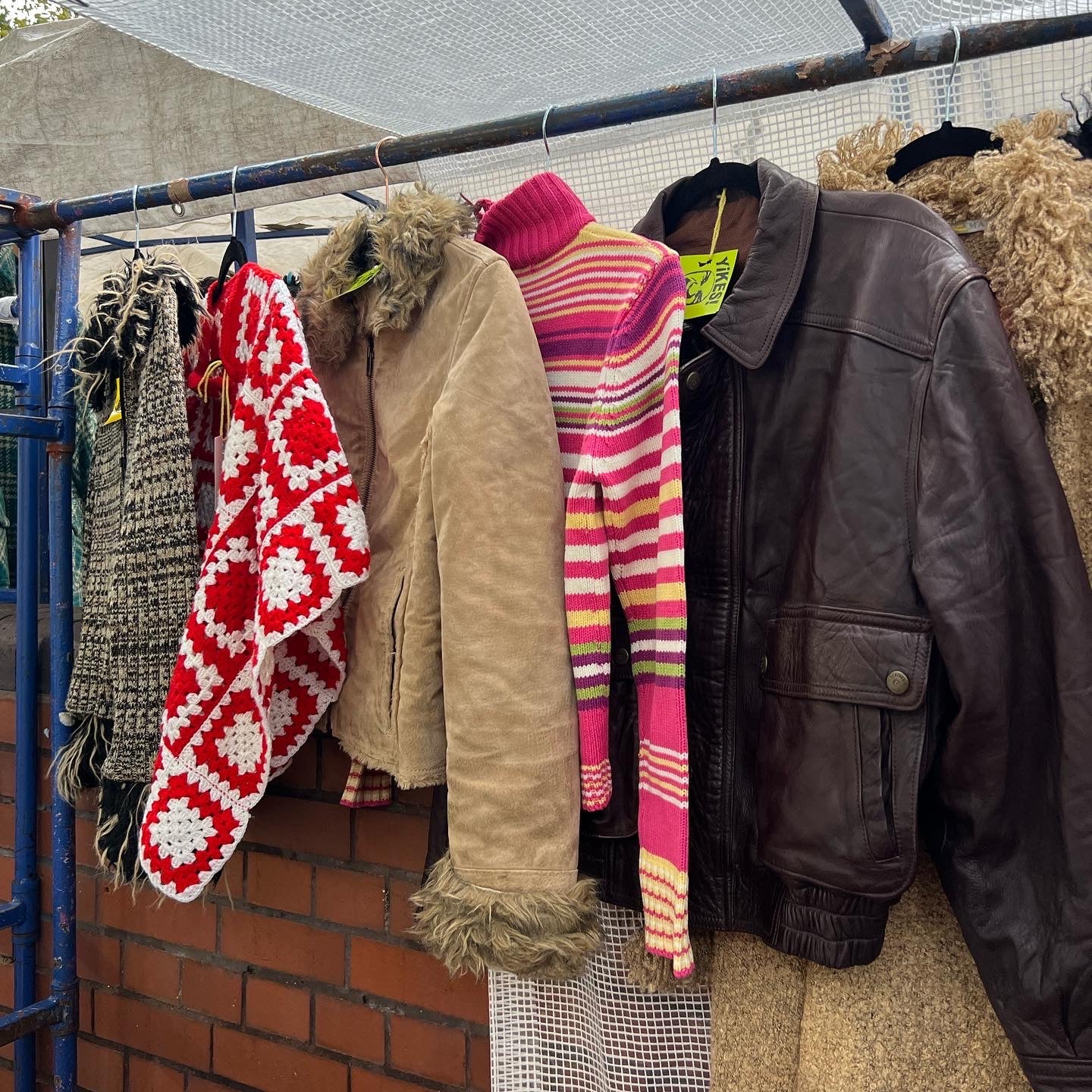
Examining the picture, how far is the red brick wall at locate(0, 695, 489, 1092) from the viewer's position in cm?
152

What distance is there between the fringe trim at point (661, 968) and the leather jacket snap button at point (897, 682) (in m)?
0.43

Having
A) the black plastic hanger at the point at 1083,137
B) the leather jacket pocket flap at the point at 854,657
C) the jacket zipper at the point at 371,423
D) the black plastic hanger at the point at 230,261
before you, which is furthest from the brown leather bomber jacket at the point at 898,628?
the black plastic hanger at the point at 230,261

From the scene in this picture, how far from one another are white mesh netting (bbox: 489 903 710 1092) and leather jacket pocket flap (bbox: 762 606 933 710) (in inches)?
18.1

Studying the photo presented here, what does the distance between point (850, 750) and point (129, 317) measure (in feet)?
3.76

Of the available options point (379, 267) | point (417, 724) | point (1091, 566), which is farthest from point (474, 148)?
point (1091, 566)

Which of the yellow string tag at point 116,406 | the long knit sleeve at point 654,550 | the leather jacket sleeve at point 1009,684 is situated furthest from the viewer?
the yellow string tag at point 116,406

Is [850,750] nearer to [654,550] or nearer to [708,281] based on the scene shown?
[654,550]

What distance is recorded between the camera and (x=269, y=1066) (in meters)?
1.69

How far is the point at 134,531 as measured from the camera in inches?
51.9

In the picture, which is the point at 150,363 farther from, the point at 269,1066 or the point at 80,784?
the point at 269,1066

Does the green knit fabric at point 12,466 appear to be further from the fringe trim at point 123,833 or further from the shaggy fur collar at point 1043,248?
the shaggy fur collar at point 1043,248

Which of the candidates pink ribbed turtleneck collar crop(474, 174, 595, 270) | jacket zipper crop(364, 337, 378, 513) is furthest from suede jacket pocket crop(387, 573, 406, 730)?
pink ribbed turtleneck collar crop(474, 174, 595, 270)

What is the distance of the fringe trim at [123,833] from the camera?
4.47ft

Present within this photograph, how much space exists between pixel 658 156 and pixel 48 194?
174 centimetres
